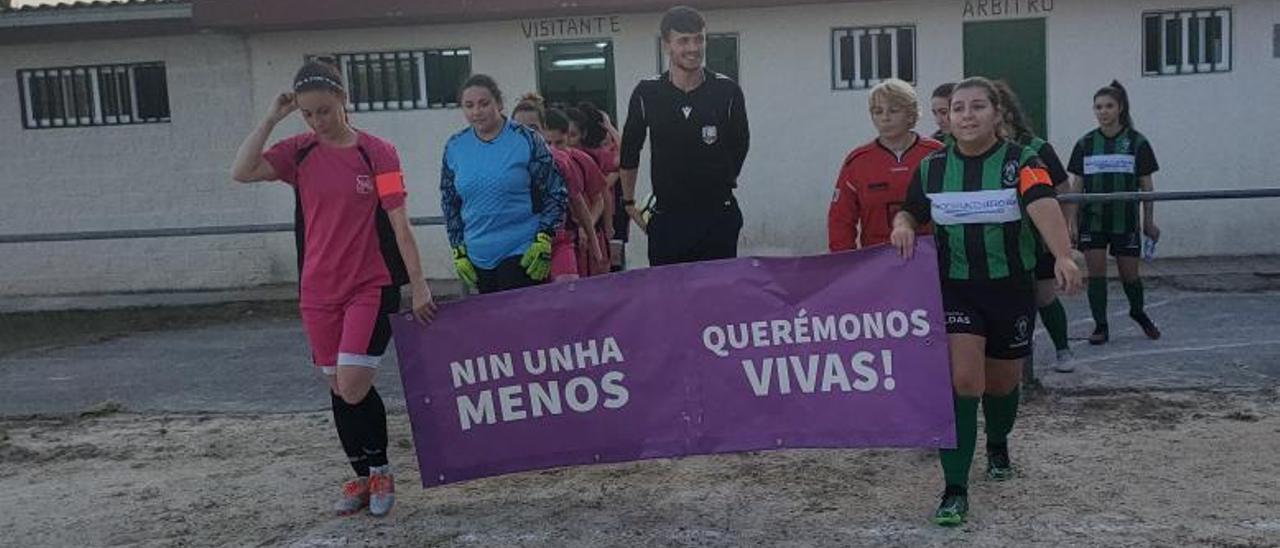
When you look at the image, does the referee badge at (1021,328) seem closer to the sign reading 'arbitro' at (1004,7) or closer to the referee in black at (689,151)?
the referee in black at (689,151)

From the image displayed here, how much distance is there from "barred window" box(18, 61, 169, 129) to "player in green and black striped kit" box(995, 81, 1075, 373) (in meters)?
10.6

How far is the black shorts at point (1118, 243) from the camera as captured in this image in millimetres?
8031

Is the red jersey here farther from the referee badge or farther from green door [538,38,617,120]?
green door [538,38,617,120]

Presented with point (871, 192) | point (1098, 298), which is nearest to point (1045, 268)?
point (871, 192)

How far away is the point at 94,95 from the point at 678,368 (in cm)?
1144

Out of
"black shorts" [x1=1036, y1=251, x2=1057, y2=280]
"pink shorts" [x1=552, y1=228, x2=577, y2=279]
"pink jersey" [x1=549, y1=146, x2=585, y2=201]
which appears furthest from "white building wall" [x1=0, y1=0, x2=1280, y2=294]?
"pink shorts" [x1=552, y1=228, x2=577, y2=279]

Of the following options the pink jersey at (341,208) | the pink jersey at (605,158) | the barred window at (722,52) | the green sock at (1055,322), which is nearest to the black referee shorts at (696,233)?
the pink jersey at (341,208)

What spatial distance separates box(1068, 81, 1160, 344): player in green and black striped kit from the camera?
8.02m

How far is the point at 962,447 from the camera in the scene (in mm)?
4656

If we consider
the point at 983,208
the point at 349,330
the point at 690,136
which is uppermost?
the point at 690,136

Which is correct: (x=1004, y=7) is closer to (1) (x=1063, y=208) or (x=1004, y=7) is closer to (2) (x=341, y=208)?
(1) (x=1063, y=208)

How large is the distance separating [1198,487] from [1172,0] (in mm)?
8789

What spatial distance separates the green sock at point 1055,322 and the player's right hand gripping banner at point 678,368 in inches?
101

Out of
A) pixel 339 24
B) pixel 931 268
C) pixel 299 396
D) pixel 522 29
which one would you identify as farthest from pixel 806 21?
pixel 931 268
